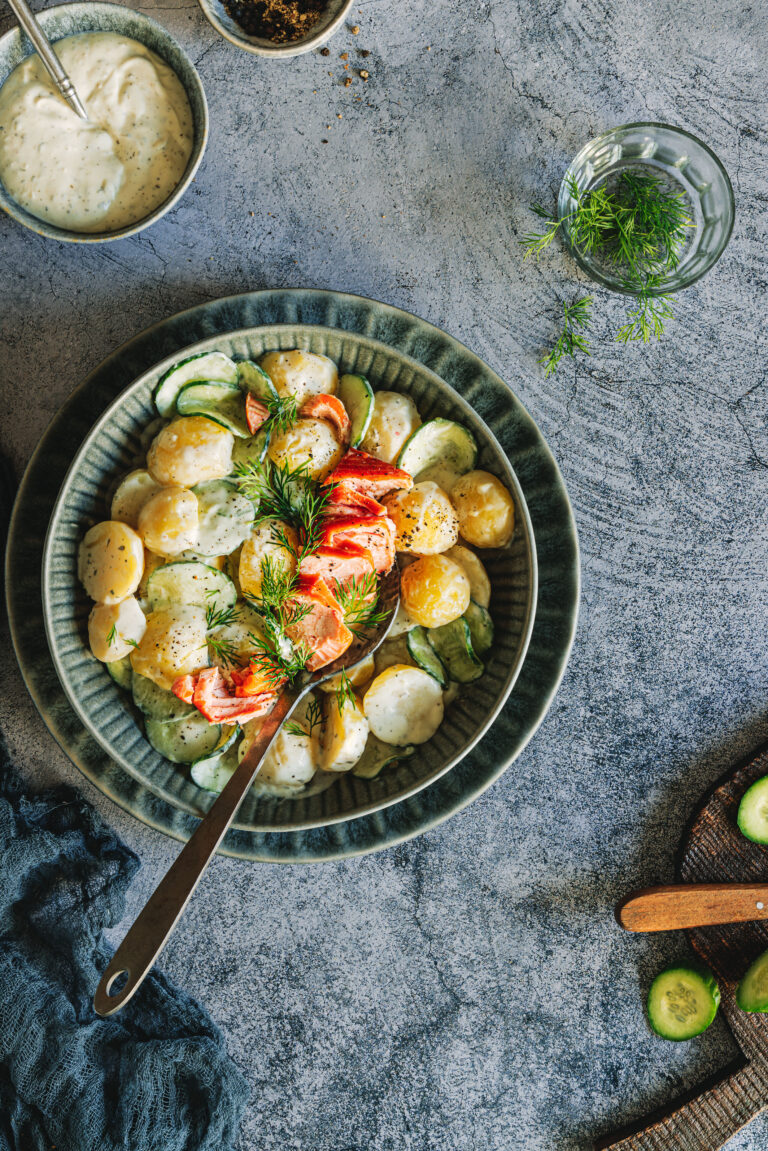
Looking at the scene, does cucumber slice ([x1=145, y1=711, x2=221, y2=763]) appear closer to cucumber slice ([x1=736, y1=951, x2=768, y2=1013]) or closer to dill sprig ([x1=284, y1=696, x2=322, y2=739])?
dill sprig ([x1=284, y1=696, x2=322, y2=739])

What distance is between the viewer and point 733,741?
1.93 meters

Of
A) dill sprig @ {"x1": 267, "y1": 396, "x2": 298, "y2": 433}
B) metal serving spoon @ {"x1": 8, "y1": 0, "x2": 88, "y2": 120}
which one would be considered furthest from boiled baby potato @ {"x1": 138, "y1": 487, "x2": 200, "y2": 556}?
metal serving spoon @ {"x1": 8, "y1": 0, "x2": 88, "y2": 120}

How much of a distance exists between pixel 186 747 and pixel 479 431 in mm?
863

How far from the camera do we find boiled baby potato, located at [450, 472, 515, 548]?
1600mm

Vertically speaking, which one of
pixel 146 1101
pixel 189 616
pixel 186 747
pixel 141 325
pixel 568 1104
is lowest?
pixel 146 1101

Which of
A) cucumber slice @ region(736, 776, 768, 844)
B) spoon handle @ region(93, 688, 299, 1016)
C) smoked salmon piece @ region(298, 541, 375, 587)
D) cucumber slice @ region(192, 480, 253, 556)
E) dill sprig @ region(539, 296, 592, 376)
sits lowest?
spoon handle @ region(93, 688, 299, 1016)

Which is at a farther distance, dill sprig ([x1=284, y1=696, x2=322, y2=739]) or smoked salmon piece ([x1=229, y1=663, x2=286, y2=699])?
dill sprig ([x1=284, y1=696, x2=322, y2=739])

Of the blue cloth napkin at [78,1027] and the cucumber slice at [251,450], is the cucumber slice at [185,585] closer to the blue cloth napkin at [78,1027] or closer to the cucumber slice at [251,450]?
the cucumber slice at [251,450]

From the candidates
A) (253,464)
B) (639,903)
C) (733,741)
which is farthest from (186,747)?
(733,741)

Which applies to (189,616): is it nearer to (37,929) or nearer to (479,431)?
(479,431)

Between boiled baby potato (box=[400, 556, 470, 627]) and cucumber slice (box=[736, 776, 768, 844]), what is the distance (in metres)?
0.85

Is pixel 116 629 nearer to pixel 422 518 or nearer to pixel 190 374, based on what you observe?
pixel 190 374

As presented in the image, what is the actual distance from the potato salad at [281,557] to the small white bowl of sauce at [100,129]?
436 mm

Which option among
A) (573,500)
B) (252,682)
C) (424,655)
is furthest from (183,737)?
(573,500)
